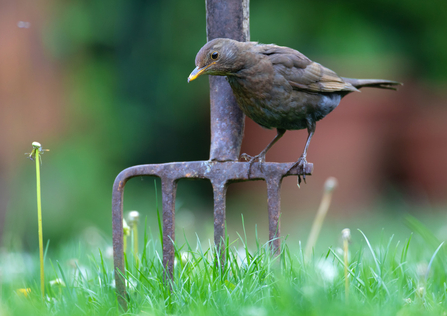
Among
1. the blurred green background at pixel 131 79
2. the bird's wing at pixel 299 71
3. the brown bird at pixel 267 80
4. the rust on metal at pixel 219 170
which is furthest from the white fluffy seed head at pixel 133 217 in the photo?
the blurred green background at pixel 131 79

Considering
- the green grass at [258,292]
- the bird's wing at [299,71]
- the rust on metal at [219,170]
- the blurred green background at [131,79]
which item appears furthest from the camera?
the blurred green background at [131,79]

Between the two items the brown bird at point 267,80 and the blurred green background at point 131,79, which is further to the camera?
the blurred green background at point 131,79

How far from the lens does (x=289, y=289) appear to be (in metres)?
1.63

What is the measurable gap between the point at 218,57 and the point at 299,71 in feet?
1.49

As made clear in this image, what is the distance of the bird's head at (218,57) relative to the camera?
225 centimetres

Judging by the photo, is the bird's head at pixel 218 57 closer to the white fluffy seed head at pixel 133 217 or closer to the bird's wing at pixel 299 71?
the bird's wing at pixel 299 71

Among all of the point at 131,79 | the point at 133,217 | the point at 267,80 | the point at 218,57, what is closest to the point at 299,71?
the point at 267,80

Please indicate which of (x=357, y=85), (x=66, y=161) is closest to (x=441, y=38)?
(x=357, y=85)

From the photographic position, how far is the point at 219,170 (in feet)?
7.38

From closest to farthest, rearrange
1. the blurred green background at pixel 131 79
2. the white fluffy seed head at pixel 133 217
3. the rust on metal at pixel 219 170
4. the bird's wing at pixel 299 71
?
the rust on metal at pixel 219 170 → the white fluffy seed head at pixel 133 217 → the bird's wing at pixel 299 71 → the blurred green background at pixel 131 79

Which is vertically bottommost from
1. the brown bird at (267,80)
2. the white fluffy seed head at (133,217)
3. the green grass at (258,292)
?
the green grass at (258,292)

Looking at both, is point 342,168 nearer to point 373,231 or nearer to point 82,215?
point 373,231

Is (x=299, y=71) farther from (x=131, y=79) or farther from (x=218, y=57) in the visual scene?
(x=131, y=79)

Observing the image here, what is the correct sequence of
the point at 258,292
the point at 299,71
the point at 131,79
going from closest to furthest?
the point at 258,292, the point at 299,71, the point at 131,79
